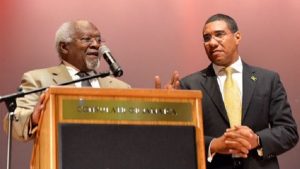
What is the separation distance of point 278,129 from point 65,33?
3.80 feet

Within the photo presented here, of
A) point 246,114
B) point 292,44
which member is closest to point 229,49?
point 246,114

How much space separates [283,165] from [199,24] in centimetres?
91

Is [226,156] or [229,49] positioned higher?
[229,49]

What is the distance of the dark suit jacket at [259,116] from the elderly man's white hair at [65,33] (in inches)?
26.4

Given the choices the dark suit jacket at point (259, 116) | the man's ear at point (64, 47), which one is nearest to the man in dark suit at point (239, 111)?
the dark suit jacket at point (259, 116)

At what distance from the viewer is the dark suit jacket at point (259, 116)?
8.33 feet

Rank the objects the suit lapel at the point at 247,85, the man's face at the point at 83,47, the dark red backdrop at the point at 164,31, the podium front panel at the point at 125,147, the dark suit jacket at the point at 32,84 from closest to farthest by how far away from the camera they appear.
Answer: the podium front panel at the point at 125,147 < the dark suit jacket at the point at 32,84 < the suit lapel at the point at 247,85 < the man's face at the point at 83,47 < the dark red backdrop at the point at 164,31

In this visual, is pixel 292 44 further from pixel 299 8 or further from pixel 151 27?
pixel 151 27

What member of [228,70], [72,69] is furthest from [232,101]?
[72,69]

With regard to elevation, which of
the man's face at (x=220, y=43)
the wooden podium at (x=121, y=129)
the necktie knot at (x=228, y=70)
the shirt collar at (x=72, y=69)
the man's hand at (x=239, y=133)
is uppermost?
the man's face at (x=220, y=43)

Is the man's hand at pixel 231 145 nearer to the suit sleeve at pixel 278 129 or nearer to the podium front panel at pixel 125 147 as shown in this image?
the suit sleeve at pixel 278 129

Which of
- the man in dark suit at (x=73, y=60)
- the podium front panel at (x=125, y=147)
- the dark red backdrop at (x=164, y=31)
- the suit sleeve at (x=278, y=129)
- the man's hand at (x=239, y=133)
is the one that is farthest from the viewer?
the dark red backdrop at (x=164, y=31)

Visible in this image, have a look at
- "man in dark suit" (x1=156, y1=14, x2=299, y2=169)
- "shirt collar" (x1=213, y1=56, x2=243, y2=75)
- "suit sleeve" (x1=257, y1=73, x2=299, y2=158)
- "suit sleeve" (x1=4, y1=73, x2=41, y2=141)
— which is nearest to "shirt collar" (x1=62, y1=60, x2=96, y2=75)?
"suit sleeve" (x1=4, y1=73, x2=41, y2=141)

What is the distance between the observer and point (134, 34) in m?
3.38
